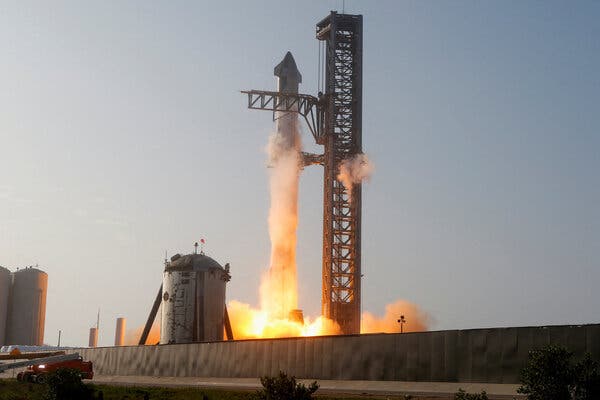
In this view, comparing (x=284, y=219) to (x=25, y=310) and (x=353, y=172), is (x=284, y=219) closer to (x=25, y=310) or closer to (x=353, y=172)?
(x=353, y=172)

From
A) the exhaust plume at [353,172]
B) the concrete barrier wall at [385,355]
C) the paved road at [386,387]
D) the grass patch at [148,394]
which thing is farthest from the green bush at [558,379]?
the exhaust plume at [353,172]

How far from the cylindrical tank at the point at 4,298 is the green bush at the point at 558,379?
110228mm

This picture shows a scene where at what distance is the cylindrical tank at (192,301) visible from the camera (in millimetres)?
79750

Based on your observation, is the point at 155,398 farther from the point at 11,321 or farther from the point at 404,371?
the point at 11,321

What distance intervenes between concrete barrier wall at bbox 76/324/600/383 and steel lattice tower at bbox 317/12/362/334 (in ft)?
73.2

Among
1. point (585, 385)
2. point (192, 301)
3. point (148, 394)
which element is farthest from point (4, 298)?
point (585, 385)

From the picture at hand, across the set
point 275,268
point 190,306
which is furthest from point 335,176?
point 190,306

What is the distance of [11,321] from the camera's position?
425 feet

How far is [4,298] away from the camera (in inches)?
5044

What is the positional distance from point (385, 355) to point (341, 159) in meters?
40.0

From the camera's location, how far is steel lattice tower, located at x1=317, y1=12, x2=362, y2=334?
83750 millimetres

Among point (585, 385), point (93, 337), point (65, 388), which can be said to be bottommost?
point (65, 388)

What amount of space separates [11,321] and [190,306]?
60009 mm

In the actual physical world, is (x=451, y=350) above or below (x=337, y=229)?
below
